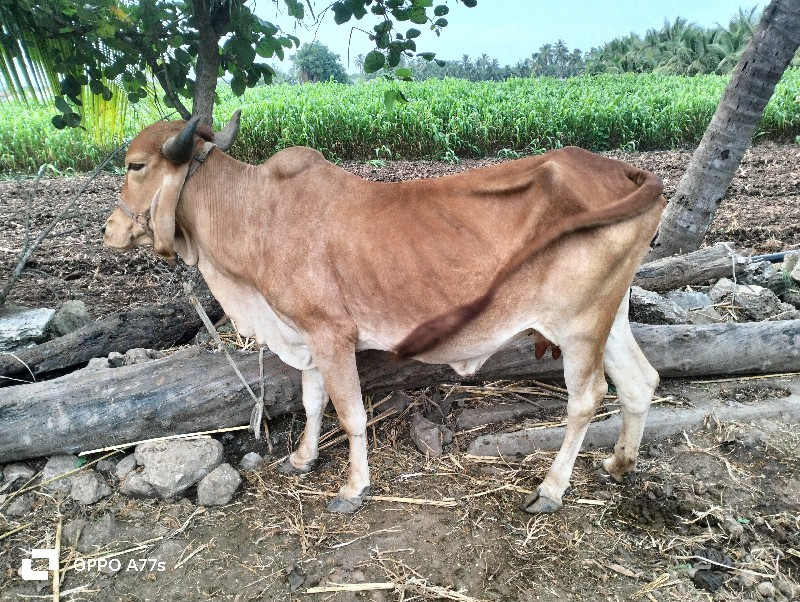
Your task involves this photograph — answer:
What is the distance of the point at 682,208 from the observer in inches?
219

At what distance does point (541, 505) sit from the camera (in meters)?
3.21

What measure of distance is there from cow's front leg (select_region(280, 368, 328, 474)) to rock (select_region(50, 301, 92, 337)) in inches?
81.9

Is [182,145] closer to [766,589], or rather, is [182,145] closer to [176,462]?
[176,462]

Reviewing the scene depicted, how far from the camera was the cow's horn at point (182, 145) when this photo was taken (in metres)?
2.93

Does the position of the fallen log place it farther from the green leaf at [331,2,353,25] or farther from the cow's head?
the cow's head

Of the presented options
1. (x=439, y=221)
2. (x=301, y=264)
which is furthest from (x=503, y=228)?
(x=301, y=264)

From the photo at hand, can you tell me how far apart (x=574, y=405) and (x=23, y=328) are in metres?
3.70

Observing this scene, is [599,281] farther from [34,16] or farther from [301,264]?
[34,16]

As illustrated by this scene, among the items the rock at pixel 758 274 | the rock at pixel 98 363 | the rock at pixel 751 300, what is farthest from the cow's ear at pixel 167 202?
the rock at pixel 758 274

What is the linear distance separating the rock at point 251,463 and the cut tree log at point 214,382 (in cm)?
23

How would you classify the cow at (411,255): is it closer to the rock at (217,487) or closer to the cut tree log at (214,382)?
the cut tree log at (214,382)

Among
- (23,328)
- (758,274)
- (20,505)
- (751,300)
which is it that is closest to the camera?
(20,505)

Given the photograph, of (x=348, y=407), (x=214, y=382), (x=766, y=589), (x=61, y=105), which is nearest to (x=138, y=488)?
(x=214, y=382)

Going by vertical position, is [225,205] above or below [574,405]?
above
